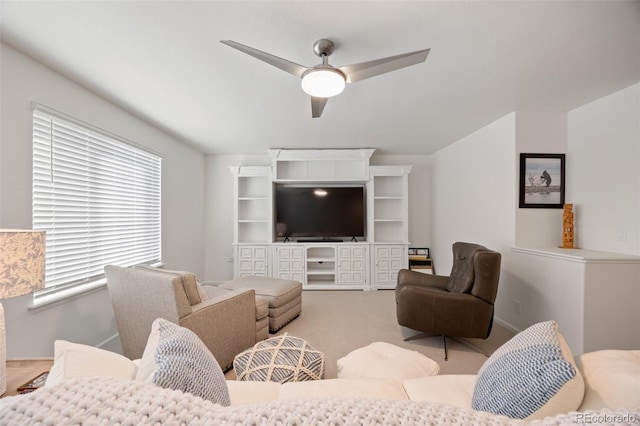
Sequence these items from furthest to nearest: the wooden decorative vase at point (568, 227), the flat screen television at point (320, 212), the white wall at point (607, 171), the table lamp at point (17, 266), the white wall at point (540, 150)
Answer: the flat screen television at point (320, 212), the white wall at point (540, 150), the wooden decorative vase at point (568, 227), the white wall at point (607, 171), the table lamp at point (17, 266)

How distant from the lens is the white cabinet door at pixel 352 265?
443 centimetres

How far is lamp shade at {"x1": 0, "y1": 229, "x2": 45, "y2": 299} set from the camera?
41.6 inches

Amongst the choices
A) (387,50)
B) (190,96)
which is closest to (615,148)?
(387,50)

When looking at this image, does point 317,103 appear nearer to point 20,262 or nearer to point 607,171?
point 20,262

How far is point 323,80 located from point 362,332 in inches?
98.5

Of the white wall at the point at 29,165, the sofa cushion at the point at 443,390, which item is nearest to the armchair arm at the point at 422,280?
the sofa cushion at the point at 443,390

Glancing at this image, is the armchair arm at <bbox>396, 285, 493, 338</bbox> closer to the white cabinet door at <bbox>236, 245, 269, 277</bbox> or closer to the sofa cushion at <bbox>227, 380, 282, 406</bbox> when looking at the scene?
the sofa cushion at <bbox>227, 380, 282, 406</bbox>

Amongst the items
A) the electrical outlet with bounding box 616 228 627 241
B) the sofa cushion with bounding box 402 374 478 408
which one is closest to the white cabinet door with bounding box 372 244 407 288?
the electrical outlet with bounding box 616 228 627 241

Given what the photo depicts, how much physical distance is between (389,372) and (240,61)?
2.27m

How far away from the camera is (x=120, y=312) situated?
2.02 m

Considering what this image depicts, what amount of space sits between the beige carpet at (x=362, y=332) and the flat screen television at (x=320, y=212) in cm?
114

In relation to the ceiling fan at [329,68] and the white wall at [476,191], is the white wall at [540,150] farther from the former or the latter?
the ceiling fan at [329,68]

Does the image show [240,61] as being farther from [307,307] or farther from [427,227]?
[427,227]

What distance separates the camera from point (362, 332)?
2.84 m
